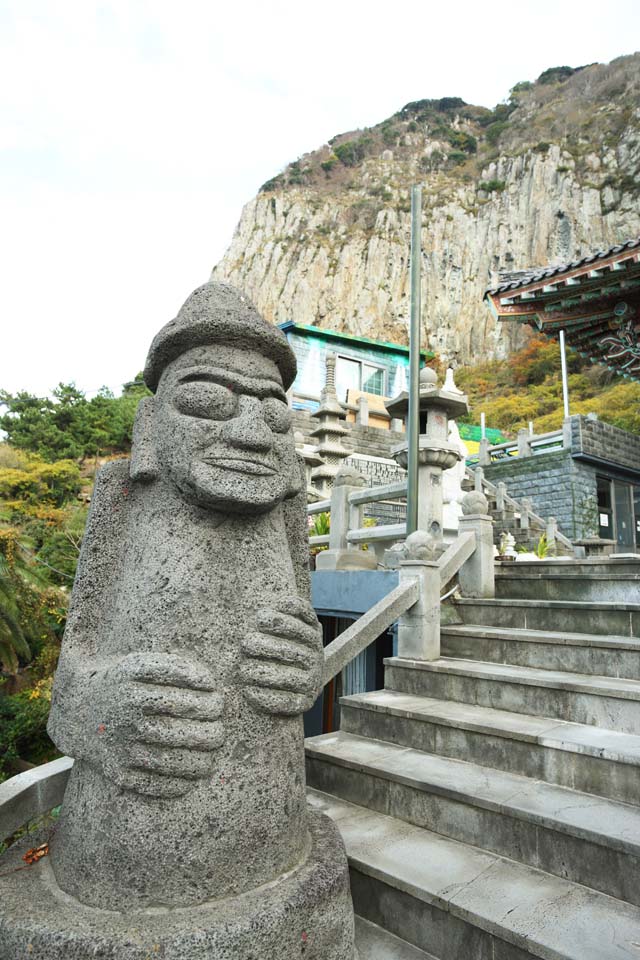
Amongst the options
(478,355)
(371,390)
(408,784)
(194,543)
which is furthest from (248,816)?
(478,355)

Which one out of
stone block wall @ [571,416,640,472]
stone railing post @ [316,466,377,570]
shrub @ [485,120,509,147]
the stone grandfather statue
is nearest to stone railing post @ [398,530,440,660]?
stone railing post @ [316,466,377,570]

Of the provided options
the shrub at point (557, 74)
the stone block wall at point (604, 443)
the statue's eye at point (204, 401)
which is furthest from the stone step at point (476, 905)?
the shrub at point (557, 74)

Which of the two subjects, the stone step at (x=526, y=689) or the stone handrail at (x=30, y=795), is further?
the stone step at (x=526, y=689)

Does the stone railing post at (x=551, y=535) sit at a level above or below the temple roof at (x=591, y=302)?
below

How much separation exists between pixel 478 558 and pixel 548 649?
1590 millimetres

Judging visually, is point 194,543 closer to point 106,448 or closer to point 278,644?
point 278,644

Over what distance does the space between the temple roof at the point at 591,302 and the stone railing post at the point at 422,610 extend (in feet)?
13.0

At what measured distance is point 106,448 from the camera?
23.7 m

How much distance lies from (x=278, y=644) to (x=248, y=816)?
1.76ft

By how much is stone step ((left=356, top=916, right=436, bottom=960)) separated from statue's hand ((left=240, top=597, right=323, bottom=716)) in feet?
4.00

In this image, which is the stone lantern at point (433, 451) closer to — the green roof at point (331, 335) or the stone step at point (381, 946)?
the stone step at point (381, 946)

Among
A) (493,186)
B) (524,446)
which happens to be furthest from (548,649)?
(493,186)

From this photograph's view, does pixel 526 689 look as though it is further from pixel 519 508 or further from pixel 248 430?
pixel 519 508

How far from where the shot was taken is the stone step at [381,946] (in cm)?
223
